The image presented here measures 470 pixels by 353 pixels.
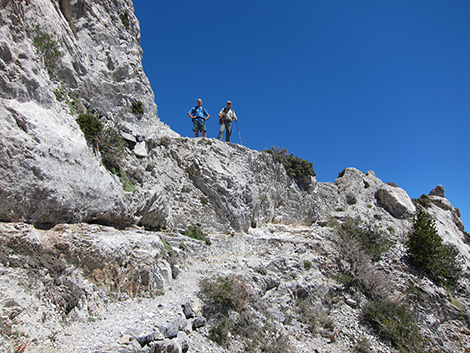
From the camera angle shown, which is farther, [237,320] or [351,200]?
[351,200]

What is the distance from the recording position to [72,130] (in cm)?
989

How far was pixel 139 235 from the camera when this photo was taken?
10.6 m

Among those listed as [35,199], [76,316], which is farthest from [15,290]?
[35,199]

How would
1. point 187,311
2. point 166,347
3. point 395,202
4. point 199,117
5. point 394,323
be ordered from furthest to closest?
point 395,202, point 199,117, point 394,323, point 187,311, point 166,347

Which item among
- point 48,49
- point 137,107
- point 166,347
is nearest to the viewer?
point 166,347

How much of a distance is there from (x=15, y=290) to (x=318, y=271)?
14702mm

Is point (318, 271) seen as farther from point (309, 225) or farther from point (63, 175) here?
point (63, 175)

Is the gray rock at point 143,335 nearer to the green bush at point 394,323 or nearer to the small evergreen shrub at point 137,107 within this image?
the green bush at point 394,323

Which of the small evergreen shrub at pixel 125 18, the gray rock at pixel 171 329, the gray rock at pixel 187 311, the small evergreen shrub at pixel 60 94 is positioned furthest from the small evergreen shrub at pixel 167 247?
the small evergreen shrub at pixel 125 18

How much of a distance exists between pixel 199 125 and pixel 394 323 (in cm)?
1650

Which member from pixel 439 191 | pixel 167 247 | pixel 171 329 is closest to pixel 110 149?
pixel 167 247

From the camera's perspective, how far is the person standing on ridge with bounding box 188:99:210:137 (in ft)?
65.8

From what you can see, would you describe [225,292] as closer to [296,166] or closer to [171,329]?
[171,329]

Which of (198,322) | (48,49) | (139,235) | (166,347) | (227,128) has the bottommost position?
(166,347)
